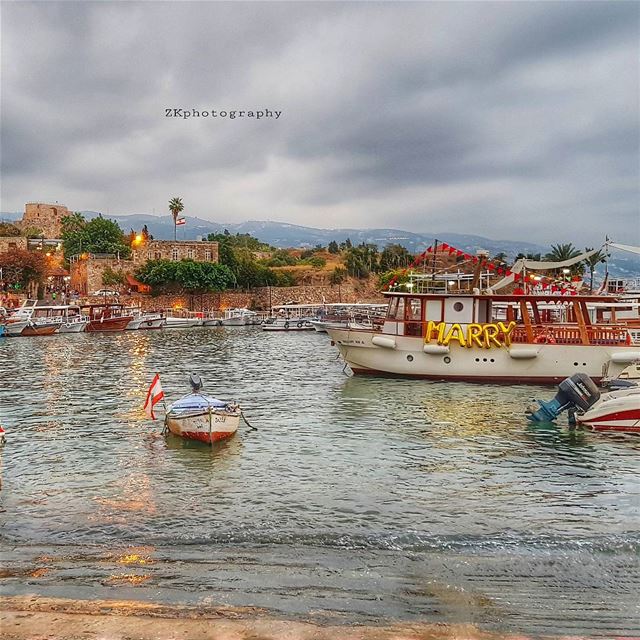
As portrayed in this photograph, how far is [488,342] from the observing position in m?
29.9

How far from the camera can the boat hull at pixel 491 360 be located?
2944cm

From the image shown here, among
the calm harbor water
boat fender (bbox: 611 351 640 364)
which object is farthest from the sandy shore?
boat fender (bbox: 611 351 640 364)

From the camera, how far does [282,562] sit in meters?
10.3

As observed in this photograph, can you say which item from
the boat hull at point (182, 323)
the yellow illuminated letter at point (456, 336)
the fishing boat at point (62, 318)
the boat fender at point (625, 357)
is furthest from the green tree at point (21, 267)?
the boat fender at point (625, 357)

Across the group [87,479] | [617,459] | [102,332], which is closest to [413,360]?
[617,459]

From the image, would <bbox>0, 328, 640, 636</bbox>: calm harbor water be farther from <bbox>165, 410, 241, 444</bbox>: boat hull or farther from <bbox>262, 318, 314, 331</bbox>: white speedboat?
<bbox>262, 318, 314, 331</bbox>: white speedboat

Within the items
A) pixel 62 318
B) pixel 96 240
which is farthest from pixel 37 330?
pixel 96 240

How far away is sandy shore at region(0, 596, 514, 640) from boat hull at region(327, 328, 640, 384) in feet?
75.8

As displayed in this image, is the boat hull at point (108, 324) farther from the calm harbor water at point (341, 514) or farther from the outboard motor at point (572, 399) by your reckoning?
the outboard motor at point (572, 399)

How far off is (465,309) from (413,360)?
3.55 metres

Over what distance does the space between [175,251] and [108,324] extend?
28716 mm

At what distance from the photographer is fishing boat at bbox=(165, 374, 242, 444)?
1802cm

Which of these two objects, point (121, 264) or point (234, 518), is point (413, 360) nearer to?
point (234, 518)

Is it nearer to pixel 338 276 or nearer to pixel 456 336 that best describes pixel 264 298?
pixel 338 276
